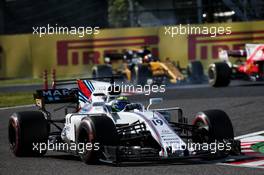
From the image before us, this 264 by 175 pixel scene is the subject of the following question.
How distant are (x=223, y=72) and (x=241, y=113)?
6.89m

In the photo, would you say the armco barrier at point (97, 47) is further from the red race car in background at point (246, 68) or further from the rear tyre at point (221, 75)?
the rear tyre at point (221, 75)

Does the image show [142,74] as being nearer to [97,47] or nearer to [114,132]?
[97,47]

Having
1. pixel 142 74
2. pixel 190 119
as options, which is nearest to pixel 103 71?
pixel 142 74

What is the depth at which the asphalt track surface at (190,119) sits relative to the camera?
10.1 meters

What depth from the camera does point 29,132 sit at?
12.0 metres

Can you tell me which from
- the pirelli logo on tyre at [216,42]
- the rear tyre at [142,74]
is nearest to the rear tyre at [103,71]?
the rear tyre at [142,74]

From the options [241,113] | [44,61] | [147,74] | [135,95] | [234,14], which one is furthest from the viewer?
[234,14]

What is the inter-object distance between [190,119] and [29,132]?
5.45 meters

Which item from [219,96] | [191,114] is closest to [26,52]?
[219,96]

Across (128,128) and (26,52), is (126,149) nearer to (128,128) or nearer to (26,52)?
(128,128)

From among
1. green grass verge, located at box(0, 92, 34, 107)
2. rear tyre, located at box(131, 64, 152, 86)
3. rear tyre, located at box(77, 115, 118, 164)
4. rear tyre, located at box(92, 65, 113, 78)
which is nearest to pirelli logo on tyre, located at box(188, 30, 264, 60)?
rear tyre, located at box(92, 65, 113, 78)

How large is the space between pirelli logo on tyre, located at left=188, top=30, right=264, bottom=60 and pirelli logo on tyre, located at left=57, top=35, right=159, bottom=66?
74.3 inches

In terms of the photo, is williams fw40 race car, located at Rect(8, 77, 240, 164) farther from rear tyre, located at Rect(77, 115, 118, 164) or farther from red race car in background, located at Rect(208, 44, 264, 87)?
red race car in background, located at Rect(208, 44, 264, 87)

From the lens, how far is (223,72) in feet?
78.3
